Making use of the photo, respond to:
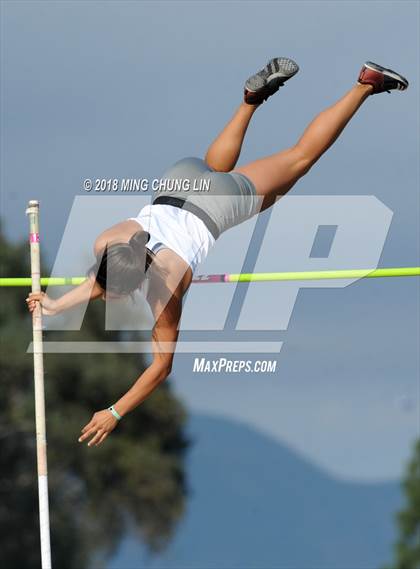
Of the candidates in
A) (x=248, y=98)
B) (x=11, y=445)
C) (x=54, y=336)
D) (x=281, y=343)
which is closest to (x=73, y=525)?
(x=11, y=445)

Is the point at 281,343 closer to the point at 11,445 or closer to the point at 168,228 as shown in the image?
the point at 168,228

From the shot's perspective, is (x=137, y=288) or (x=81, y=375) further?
(x=81, y=375)

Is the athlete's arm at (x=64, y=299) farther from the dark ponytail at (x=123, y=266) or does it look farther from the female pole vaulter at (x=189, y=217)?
the dark ponytail at (x=123, y=266)

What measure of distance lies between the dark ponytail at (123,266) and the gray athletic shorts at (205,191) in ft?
3.20

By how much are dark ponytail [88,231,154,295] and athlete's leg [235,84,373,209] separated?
5.05 feet

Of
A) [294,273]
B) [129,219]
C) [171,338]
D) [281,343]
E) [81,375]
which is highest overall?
[129,219]

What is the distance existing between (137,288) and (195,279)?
6.61ft

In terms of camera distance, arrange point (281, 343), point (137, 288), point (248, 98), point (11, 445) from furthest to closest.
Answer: point (11, 445) < point (281, 343) < point (248, 98) < point (137, 288)

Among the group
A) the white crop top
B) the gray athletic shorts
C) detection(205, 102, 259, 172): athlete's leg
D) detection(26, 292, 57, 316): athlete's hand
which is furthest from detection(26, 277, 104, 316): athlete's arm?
detection(205, 102, 259, 172): athlete's leg

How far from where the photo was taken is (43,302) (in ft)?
30.3

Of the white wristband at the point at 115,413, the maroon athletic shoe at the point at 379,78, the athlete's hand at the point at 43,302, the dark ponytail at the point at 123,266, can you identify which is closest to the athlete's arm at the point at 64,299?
the athlete's hand at the point at 43,302

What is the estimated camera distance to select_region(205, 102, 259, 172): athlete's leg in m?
10.0

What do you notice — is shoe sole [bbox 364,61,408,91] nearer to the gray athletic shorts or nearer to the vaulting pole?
the gray athletic shorts

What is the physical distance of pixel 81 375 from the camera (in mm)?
38375
